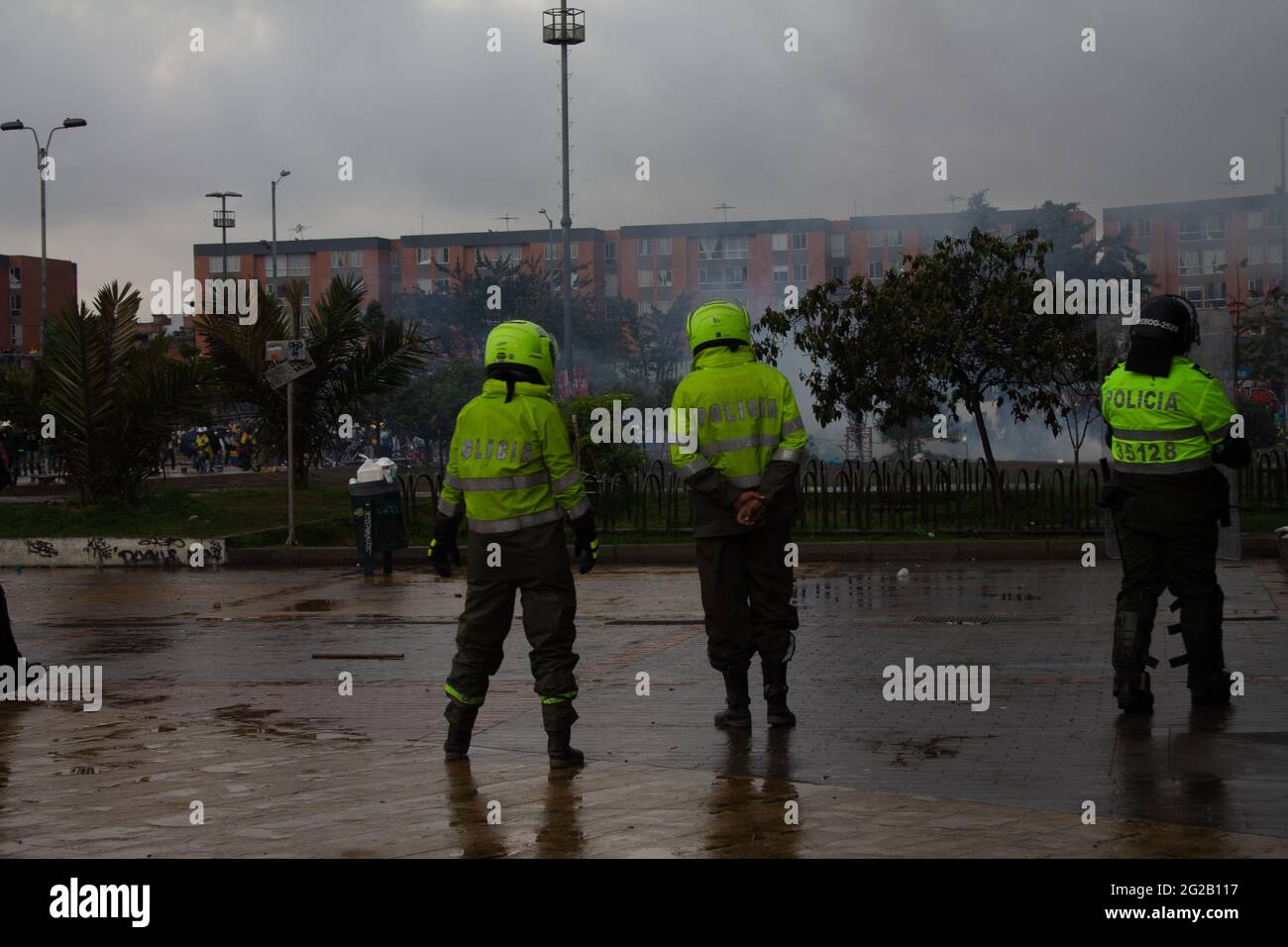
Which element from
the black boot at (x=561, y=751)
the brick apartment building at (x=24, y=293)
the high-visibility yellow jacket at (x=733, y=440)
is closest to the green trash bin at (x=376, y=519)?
the high-visibility yellow jacket at (x=733, y=440)

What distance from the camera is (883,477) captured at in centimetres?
2150

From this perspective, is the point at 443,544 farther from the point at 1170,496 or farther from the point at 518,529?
the point at 1170,496

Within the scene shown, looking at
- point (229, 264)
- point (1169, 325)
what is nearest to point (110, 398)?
point (1169, 325)

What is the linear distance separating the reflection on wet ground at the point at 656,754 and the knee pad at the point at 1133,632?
262 millimetres

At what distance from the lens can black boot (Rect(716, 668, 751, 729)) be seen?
7.64m

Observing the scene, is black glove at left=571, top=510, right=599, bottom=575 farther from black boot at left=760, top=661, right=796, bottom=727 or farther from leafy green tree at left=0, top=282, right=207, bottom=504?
leafy green tree at left=0, top=282, right=207, bottom=504

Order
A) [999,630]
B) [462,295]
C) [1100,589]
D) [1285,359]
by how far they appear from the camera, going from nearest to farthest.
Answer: [999,630], [1100,589], [1285,359], [462,295]

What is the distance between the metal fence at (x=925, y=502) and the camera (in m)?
20.0

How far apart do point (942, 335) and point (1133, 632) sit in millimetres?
13615
